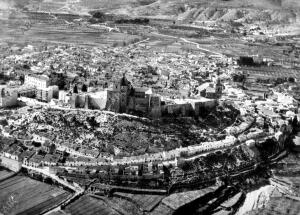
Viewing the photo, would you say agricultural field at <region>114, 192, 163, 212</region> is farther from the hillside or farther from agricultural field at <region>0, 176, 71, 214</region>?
the hillside

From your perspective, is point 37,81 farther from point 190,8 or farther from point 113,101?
point 190,8

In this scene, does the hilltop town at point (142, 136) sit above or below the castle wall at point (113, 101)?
below

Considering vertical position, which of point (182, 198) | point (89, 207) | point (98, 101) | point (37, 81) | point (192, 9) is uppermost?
point (192, 9)

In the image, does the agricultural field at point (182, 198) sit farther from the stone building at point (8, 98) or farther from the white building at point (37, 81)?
the white building at point (37, 81)

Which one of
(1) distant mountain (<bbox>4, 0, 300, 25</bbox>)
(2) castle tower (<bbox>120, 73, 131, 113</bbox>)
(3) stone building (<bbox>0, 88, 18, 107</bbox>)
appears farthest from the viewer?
(1) distant mountain (<bbox>4, 0, 300, 25</bbox>)

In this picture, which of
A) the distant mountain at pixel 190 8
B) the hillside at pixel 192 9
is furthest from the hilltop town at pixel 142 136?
the distant mountain at pixel 190 8

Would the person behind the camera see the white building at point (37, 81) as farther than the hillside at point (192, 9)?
No

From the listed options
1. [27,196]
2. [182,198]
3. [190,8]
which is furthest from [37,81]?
[190,8]

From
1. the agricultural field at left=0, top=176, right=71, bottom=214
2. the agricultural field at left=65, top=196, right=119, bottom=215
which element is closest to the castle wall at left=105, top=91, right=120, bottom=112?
the agricultural field at left=0, top=176, right=71, bottom=214

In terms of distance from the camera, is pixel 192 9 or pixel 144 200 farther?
pixel 192 9

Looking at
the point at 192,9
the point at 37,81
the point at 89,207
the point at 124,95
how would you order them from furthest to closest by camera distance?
the point at 192,9
the point at 37,81
the point at 124,95
the point at 89,207
